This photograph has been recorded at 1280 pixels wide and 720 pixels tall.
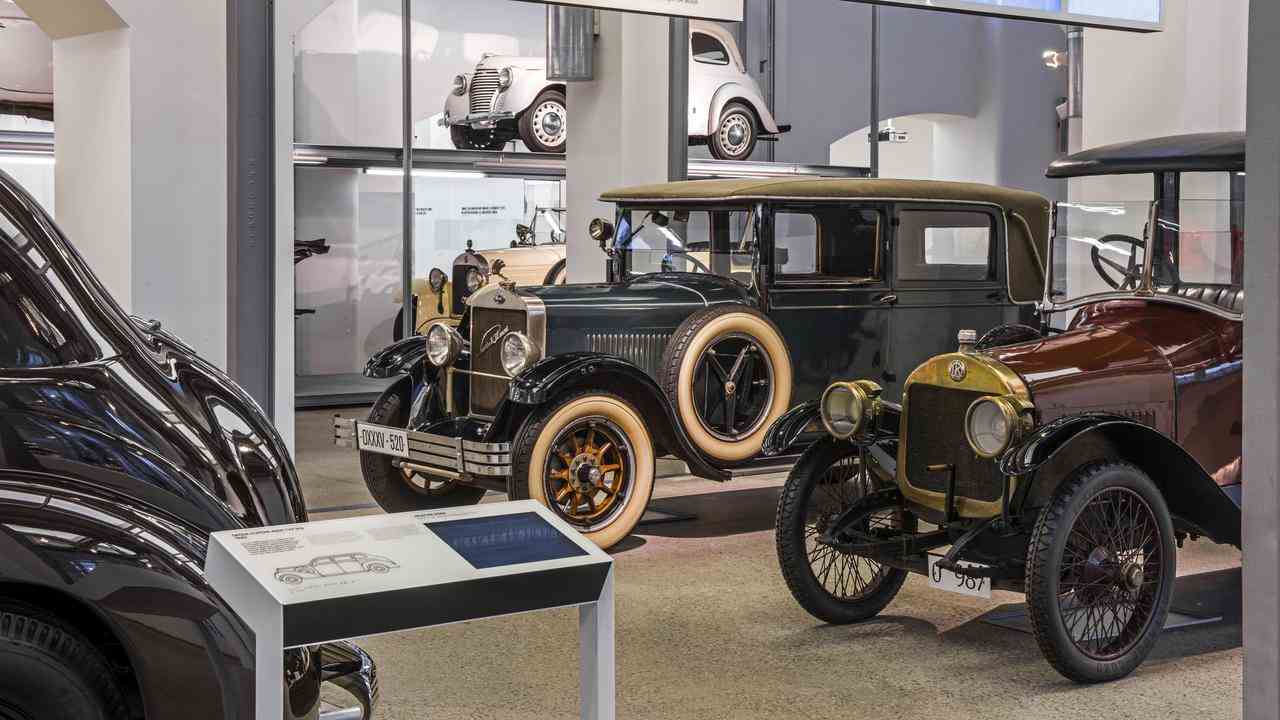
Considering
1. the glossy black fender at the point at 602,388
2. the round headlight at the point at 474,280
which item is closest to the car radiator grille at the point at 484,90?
the round headlight at the point at 474,280

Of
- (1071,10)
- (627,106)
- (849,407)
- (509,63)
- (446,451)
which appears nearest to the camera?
(849,407)

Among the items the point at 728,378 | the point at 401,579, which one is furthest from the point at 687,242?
the point at 401,579

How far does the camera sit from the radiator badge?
233 inches

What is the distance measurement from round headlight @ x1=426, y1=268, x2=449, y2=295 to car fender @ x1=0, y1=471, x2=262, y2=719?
6.98 metres

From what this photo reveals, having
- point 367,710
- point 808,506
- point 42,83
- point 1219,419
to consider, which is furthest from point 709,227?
point 42,83

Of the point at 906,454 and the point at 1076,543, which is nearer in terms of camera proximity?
the point at 1076,543

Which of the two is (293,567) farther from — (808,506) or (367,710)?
(808,506)

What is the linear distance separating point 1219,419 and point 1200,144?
1.01 meters

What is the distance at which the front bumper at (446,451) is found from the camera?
5.36 m

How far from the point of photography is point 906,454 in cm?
457

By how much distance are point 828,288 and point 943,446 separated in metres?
1.90

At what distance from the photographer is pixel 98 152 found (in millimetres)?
4898

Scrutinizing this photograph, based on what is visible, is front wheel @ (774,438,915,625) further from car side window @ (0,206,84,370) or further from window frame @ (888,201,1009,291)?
car side window @ (0,206,84,370)

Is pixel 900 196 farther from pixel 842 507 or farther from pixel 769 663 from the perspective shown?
pixel 769 663
